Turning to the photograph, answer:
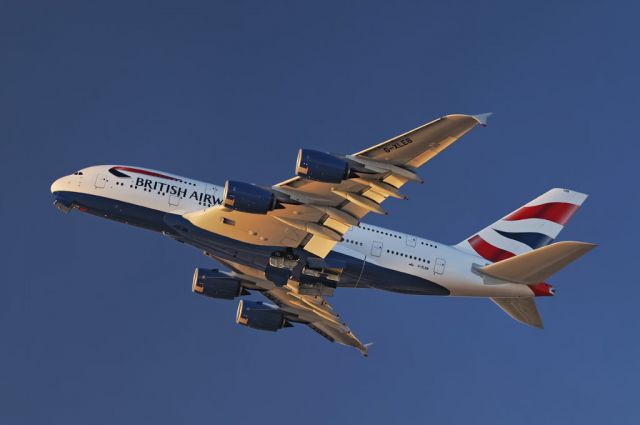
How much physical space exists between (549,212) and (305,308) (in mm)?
16798

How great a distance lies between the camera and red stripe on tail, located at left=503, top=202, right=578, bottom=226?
62.9 meters

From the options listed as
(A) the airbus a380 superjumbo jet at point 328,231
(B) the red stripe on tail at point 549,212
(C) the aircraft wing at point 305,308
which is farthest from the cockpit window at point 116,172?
(B) the red stripe on tail at point 549,212

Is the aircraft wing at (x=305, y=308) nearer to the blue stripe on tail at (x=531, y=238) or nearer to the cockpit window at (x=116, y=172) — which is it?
the cockpit window at (x=116, y=172)

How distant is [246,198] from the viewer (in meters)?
51.2

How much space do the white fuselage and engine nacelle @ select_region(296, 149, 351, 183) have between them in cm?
954

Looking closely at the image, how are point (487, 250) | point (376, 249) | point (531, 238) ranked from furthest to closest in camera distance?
1. point (531, 238)
2. point (487, 250)
3. point (376, 249)

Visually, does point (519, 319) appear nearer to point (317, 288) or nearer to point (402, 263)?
point (402, 263)

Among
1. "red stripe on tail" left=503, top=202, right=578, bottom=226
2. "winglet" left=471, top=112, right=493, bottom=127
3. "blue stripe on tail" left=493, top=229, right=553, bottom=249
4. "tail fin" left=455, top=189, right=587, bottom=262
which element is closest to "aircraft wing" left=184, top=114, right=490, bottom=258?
"winglet" left=471, top=112, right=493, bottom=127

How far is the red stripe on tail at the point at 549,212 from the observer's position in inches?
2475

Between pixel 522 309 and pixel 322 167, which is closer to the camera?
pixel 322 167

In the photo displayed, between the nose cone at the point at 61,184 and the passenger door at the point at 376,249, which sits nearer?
the nose cone at the point at 61,184

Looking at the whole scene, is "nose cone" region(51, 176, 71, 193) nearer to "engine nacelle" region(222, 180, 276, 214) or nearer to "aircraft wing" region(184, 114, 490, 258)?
"aircraft wing" region(184, 114, 490, 258)

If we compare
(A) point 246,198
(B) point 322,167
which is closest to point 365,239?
(A) point 246,198

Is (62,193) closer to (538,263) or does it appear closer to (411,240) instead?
(411,240)
